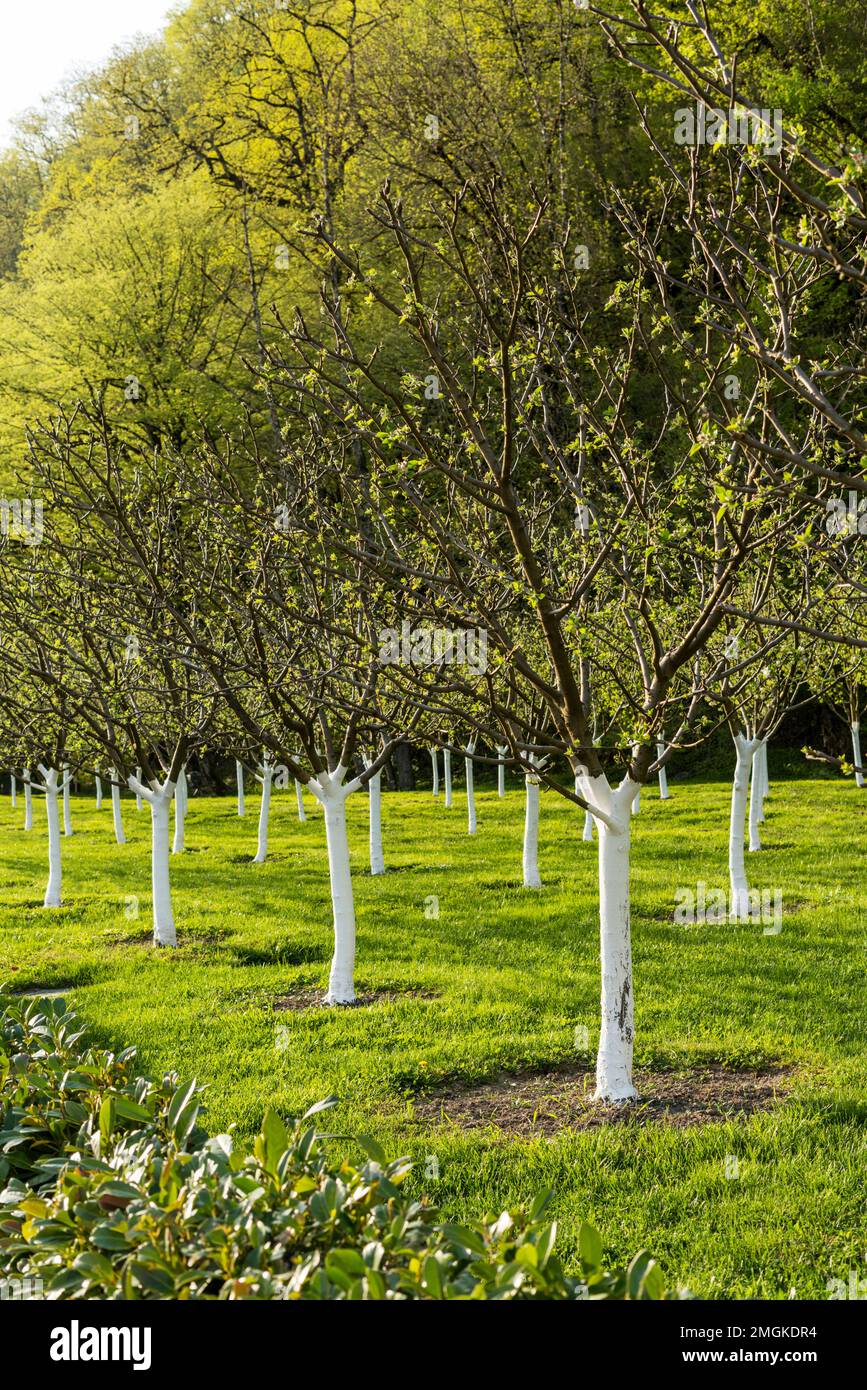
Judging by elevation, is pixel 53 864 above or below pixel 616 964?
below

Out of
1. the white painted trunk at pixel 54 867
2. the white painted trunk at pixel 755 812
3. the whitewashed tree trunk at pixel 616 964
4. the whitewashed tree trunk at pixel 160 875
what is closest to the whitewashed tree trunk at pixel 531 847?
the white painted trunk at pixel 755 812

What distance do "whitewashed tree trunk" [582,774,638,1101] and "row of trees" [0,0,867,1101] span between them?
0.07 ft

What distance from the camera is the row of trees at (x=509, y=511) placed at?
525cm

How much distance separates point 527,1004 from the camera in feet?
30.7

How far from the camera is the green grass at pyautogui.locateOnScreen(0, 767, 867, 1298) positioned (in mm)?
5574

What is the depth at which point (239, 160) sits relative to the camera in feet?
95.8

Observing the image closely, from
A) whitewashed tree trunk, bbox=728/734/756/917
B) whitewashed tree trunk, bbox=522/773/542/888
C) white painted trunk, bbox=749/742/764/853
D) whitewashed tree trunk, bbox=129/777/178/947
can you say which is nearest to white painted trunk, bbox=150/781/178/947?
whitewashed tree trunk, bbox=129/777/178/947

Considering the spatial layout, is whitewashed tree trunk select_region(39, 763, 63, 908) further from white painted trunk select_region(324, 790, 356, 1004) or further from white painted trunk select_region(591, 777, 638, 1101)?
white painted trunk select_region(591, 777, 638, 1101)

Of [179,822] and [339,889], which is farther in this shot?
[179,822]

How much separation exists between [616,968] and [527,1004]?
258 cm

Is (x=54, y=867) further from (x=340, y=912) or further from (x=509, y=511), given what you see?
(x=509, y=511)

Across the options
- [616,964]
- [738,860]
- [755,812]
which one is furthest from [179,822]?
[616,964]
